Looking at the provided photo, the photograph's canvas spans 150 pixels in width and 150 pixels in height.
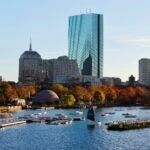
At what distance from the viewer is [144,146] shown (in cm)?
Answer: 8406

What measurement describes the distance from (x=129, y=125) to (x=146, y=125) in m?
7.05

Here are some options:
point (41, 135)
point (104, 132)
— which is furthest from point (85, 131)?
point (41, 135)

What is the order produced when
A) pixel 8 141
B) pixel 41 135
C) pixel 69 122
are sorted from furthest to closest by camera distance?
pixel 69 122, pixel 41 135, pixel 8 141

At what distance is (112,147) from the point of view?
82.4m

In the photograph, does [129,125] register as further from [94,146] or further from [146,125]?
[94,146]

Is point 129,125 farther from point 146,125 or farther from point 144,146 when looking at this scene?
point 144,146

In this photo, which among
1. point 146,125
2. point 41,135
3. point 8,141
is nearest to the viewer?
point 8,141

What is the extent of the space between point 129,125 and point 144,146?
27638mm

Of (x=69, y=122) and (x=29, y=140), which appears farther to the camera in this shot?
(x=69, y=122)

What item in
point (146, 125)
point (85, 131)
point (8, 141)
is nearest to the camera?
point (8, 141)

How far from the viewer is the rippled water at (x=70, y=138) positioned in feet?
272

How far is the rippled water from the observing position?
272 feet

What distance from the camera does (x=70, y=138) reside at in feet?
308

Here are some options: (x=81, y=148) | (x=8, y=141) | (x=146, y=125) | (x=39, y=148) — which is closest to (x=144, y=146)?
(x=81, y=148)
